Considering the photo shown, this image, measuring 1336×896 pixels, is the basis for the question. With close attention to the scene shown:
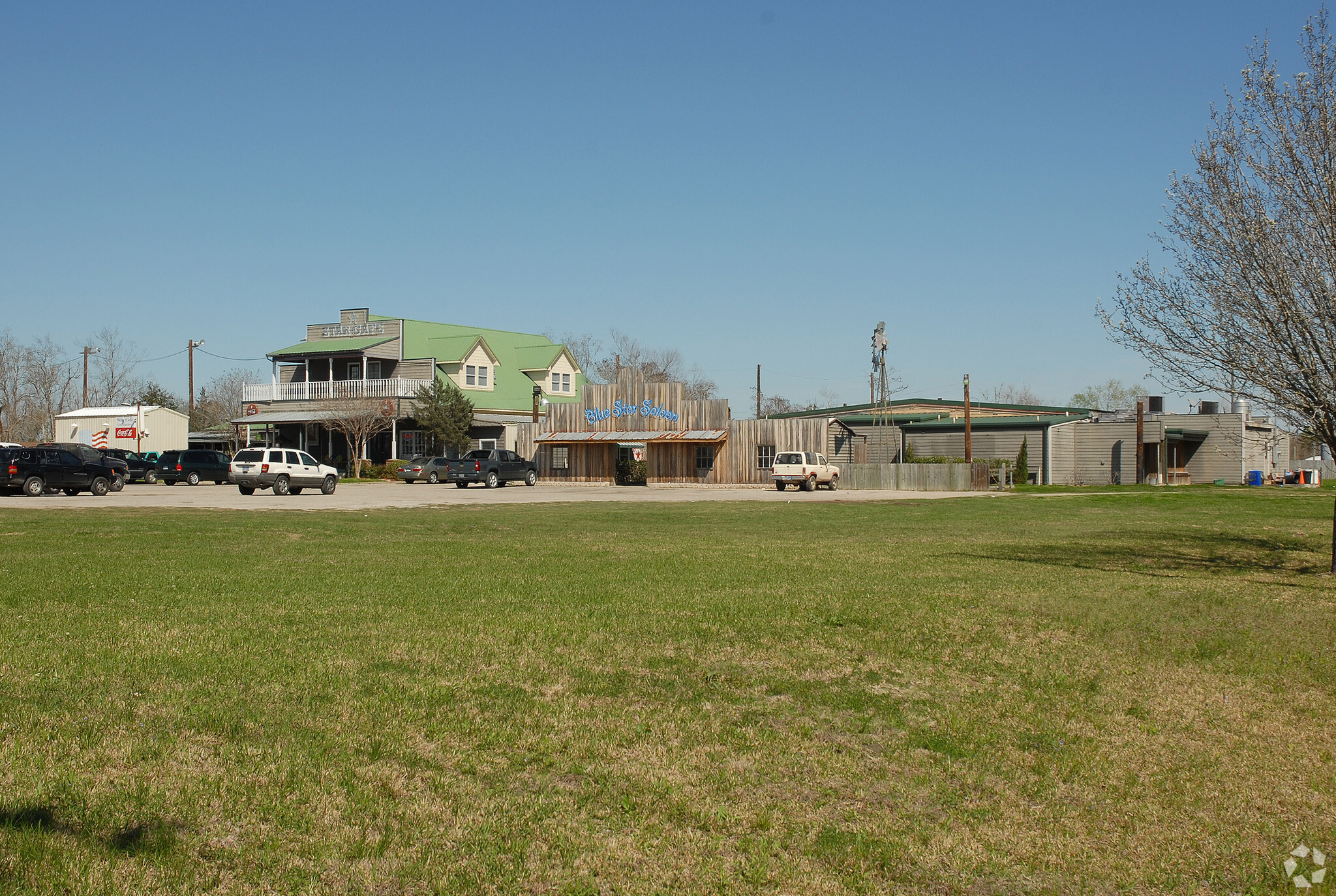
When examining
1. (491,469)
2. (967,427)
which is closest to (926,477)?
(967,427)

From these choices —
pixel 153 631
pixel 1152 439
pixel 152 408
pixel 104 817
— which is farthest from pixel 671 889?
pixel 152 408

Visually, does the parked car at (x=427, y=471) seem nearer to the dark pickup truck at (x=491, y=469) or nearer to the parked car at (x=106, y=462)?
the dark pickup truck at (x=491, y=469)

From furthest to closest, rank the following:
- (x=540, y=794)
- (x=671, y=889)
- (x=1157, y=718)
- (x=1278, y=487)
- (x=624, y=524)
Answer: (x=1278, y=487), (x=624, y=524), (x=1157, y=718), (x=540, y=794), (x=671, y=889)

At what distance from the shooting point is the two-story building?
59.9 metres

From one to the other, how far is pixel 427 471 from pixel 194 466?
34.3 feet

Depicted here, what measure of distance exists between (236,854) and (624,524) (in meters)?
18.0

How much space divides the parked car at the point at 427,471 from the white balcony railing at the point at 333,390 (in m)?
7.89

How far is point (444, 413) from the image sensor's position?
56.7 meters

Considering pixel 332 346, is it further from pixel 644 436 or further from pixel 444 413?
pixel 644 436

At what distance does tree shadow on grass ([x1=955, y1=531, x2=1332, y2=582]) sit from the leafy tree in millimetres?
42668

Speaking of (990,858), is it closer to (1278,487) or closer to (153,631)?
(153,631)

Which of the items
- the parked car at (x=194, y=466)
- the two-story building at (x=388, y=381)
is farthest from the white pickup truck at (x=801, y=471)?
the parked car at (x=194, y=466)

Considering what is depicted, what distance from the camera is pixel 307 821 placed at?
15.4 ft

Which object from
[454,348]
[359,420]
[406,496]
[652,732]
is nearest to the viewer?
[652,732]
